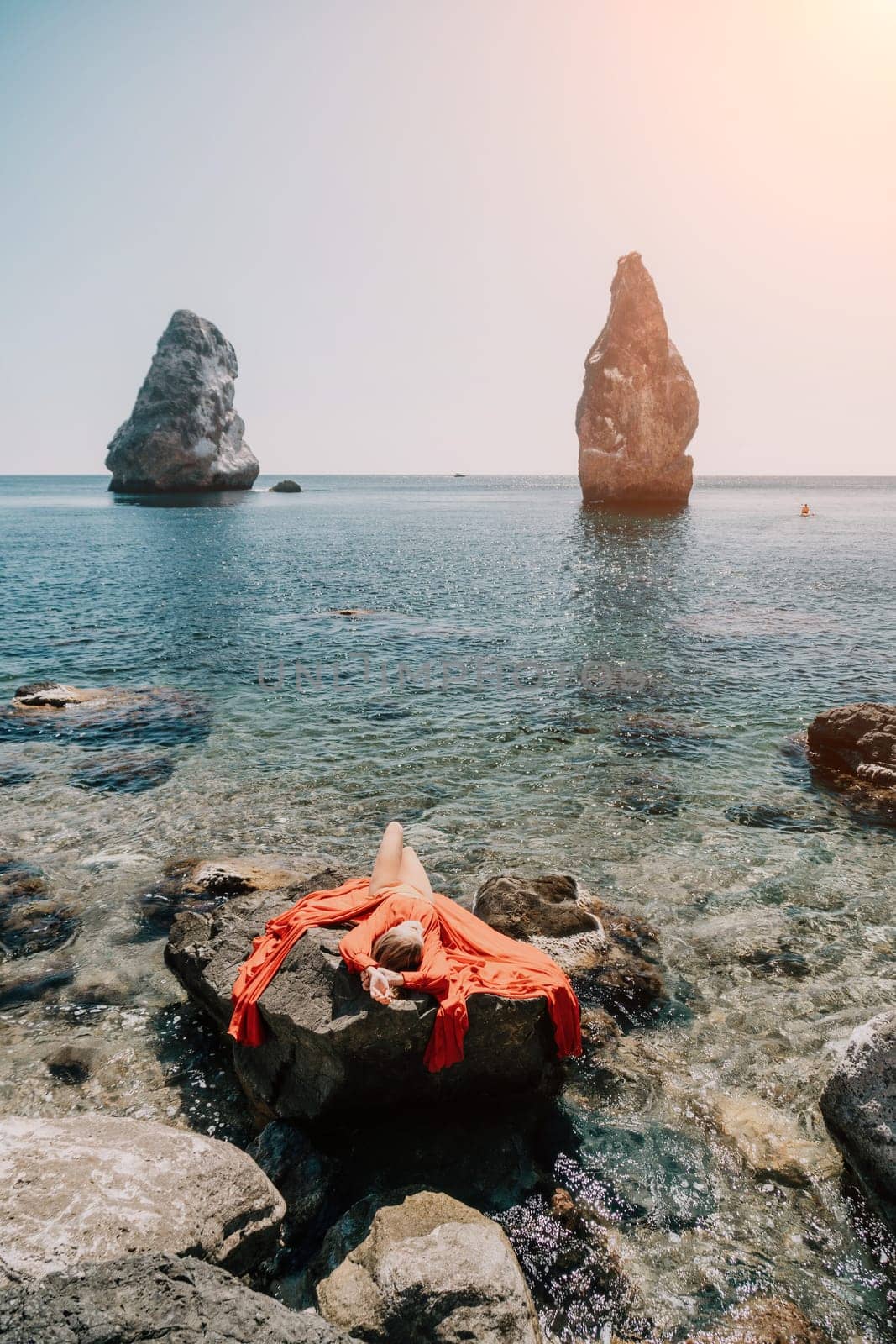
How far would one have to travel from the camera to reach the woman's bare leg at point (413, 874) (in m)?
8.17

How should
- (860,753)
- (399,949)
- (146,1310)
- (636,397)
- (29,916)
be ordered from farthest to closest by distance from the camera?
(636,397)
(860,753)
(29,916)
(399,949)
(146,1310)

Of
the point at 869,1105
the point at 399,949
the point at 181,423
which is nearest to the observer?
the point at 869,1105

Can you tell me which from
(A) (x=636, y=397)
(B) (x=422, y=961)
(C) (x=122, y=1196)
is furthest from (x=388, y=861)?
(A) (x=636, y=397)

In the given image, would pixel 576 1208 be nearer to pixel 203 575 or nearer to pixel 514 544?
pixel 203 575

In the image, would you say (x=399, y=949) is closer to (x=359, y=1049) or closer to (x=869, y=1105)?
(x=359, y=1049)

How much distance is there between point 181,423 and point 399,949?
109 metres

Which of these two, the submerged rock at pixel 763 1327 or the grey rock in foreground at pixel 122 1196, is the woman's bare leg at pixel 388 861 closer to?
the grey rock in foreground at pixel 122 1196

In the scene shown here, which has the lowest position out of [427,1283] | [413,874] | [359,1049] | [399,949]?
[427,1283]

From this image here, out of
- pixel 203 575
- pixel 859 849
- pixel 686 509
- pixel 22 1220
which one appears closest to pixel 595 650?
pixel 859 849

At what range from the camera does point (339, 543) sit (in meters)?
60.1

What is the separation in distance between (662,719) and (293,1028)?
505 inches

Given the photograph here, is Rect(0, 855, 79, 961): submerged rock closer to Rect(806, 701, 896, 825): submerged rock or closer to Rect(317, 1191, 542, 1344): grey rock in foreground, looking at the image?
Rect(317, 1191, 542, 1344): grey rock in foreground

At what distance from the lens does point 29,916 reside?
30.7 feet

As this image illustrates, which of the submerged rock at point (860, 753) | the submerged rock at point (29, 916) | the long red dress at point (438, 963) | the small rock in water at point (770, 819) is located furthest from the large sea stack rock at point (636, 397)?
the long red dress at point (438, 963)
